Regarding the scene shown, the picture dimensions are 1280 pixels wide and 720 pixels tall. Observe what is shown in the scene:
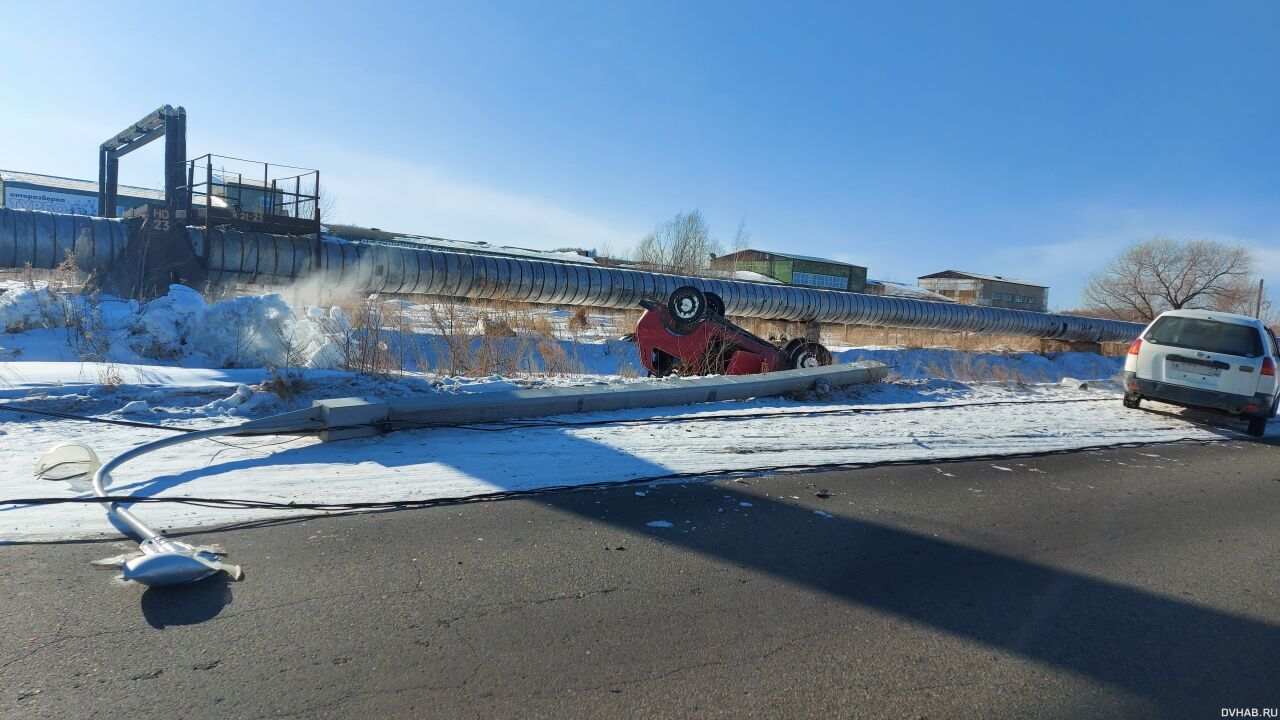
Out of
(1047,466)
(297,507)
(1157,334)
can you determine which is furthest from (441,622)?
(1157,334)

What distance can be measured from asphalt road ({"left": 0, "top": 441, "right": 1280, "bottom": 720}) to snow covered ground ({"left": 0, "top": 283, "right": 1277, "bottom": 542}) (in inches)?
25.6

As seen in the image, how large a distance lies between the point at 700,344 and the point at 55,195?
6370cm

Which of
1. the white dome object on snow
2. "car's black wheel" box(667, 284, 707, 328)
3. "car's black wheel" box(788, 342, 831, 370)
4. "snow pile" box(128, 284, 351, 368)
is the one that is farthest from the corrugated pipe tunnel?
the white dome object on snow

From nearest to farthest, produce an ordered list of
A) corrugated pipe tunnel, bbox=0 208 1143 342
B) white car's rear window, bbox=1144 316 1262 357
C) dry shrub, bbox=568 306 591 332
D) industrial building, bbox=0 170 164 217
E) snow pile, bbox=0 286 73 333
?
snow pile, bbox=0 286 73 333 → white car's rear window, bbox=1144 316 1262 357 → corrugated pipe tunnel, bbox=0 208 1143 342 → dry shrub, bbox=568 306 591 332 → industrial building, bbox=0 170 164 217

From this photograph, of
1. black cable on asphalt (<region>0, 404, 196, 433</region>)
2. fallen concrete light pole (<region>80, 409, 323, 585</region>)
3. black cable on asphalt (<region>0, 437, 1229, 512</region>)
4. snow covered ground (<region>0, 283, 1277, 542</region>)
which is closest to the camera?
fallen concrete light pole (<region>80, 409, 323, 585</region>)

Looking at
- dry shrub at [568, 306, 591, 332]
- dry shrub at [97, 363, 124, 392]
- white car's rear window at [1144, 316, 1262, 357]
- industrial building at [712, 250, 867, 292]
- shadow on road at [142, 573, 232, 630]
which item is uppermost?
industrial building at [712, 250, 867, 292]

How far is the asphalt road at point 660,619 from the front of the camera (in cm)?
289

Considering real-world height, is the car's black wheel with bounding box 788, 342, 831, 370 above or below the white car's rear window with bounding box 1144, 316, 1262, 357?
below

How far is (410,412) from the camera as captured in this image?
23.1 feet

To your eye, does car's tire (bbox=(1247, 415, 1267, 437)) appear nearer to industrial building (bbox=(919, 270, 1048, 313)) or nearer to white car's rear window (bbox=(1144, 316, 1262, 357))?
white car's rear window (bbox=(1144, 316, 1262, 357))

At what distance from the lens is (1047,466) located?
24.5ft

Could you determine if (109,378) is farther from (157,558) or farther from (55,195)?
(55,195)

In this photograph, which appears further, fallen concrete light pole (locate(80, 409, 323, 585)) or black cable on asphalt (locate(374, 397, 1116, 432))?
black cable on asphalt (locate(374, 397, 1116, 432))

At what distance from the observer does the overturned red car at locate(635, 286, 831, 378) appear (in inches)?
502
